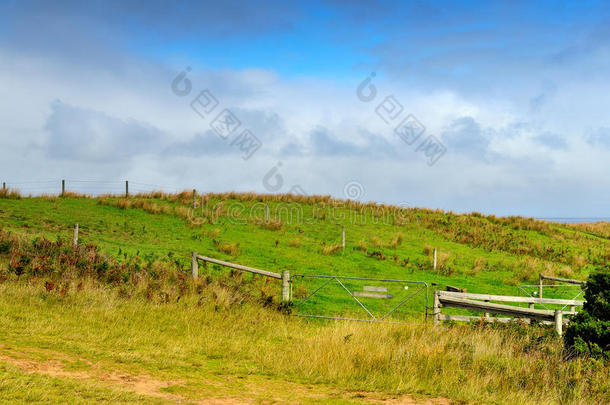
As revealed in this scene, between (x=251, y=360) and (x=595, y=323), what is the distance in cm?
749

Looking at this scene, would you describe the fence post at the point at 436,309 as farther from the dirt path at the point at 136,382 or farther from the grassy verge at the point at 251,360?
the dirt path at the point at 136,382

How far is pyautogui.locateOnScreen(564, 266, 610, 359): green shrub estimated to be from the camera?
10078mm

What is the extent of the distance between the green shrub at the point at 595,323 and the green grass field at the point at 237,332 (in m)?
0.55

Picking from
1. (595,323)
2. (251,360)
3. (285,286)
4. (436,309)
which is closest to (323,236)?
(285,286)

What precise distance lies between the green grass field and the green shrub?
0.55 meters

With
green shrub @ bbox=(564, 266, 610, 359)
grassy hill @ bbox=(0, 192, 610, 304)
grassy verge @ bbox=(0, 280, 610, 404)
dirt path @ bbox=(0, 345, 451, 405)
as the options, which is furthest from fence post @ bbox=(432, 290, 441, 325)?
grassy hill @ bbox=(0, 192, 610, 304)

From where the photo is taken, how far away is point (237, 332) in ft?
42.6

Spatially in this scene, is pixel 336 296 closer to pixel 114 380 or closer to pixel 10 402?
pixel 114 380

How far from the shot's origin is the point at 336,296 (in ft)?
64.7

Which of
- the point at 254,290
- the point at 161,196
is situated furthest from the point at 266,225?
the point at 254,290

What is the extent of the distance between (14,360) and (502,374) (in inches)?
361

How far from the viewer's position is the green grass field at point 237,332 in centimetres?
855

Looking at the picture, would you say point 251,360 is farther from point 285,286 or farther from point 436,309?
point 285,286

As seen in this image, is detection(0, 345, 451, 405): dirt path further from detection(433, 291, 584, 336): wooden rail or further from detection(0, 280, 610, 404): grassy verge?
detection(433, 291, 584, 336): wooden rail
